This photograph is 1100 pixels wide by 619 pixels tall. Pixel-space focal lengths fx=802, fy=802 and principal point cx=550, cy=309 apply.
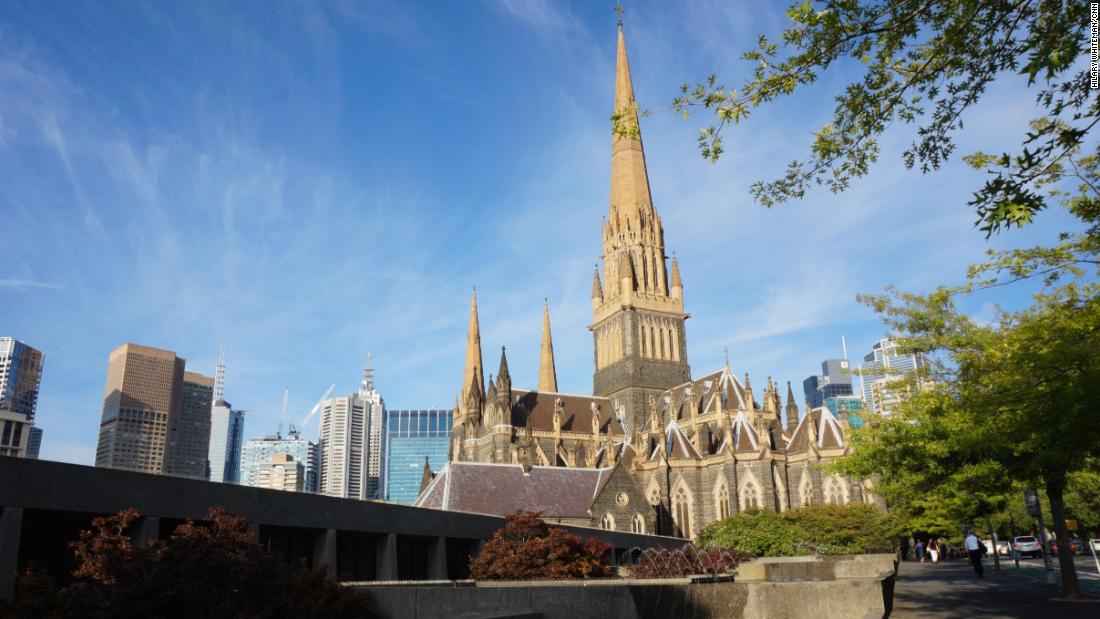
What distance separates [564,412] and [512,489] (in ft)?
87.0

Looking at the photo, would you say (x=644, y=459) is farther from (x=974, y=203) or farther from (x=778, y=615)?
(x=974, y=203)

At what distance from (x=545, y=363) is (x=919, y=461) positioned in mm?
70595

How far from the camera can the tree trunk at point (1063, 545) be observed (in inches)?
736

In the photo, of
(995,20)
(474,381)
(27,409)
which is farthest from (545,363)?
(27,409)

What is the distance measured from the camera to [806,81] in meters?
8.59

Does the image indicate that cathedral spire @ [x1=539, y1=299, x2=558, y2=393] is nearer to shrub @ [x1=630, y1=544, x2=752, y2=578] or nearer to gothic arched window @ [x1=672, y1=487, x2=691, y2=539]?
gothic arched window @ [x1=672, y1=487, x2=691, y2=539]

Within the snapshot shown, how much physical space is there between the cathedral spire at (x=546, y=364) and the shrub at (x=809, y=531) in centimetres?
4357

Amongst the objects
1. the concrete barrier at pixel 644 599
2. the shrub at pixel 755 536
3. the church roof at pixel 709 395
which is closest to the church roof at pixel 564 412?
the church roof at pixel 709 395

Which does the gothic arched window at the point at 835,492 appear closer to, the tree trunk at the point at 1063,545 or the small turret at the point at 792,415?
the small turret at the point at 792,415

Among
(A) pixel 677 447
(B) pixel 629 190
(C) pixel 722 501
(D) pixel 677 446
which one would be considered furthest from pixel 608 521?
(B) pixel 629 190

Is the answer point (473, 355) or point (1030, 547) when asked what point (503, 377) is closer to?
point (473, 355)

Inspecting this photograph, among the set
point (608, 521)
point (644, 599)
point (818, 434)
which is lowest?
point (644, 599)

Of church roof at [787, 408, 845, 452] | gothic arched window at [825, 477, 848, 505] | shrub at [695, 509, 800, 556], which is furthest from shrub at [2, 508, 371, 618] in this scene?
church roof at [787, 408, 845, 452]

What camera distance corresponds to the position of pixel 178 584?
8.41 meters
